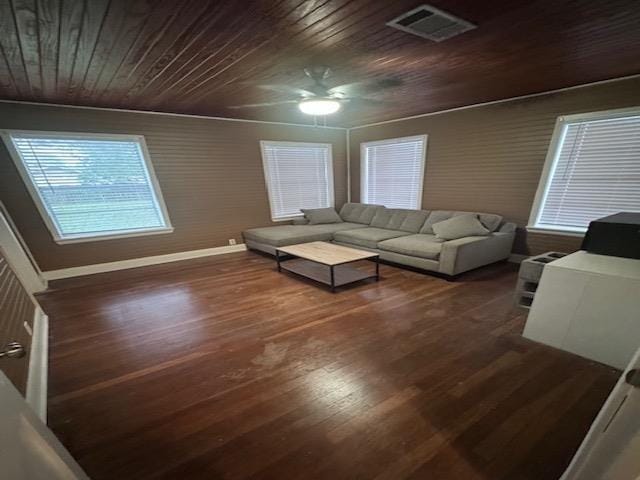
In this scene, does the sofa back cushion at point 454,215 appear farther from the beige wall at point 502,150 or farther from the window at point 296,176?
the window at point 296,176

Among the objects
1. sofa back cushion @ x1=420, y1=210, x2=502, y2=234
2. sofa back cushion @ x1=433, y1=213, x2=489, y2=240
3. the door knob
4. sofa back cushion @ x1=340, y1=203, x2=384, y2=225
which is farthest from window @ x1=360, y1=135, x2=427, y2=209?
the door knob

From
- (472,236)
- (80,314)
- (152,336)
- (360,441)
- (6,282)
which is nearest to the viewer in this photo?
(360,441)

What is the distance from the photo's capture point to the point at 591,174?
3230 mm

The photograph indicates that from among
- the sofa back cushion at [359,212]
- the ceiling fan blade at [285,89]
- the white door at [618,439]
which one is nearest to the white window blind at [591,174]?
the sofa back cushion at [359,212]

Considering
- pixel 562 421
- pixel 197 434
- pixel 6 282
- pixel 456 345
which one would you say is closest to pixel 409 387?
pixel 456 345

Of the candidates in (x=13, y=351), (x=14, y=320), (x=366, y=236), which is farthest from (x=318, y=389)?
(x=366, y=236)

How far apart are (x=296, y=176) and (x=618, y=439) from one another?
17.7 feet

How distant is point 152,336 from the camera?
2.43m

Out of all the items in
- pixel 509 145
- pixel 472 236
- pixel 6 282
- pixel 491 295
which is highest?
pixel 509 145

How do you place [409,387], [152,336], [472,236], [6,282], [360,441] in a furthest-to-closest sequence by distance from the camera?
[472,236] < [152,336] < [6,282] < [409,387] < [360,441]

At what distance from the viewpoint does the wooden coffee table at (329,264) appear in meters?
3.26

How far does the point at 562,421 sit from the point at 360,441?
1125 millimetres

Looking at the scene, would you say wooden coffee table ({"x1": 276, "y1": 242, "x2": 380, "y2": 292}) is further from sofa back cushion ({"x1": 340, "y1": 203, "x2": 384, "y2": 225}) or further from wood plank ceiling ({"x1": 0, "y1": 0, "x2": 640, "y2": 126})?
wood plank ceiling ({"x1": 0, "y1": 0, "x2": 640, "y2": 126})

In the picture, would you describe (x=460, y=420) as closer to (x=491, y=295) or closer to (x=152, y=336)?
(x=491, y=295)
